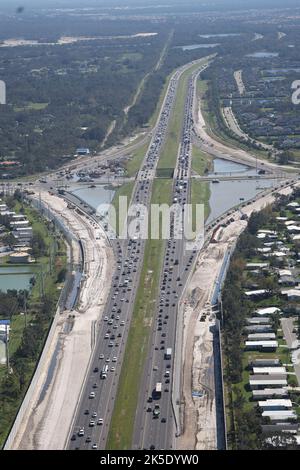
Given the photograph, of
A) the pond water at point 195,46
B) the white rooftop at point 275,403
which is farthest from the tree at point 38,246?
the pond water at point 195,46

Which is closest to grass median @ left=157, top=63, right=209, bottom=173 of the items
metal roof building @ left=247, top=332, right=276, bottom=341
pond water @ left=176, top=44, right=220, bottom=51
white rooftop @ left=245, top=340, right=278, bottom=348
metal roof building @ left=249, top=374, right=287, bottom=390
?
metal roof building @ left=247, top=332, right=276, bottom=341

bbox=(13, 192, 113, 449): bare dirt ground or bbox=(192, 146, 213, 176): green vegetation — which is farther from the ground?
bbox=(192, 146, 213, 176): green vegetation

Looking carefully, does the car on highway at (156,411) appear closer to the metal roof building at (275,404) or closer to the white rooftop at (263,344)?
the metal roof building at (275,404)

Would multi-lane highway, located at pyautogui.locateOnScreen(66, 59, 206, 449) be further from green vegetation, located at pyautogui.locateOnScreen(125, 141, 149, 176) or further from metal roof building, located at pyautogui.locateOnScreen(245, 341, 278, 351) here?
green vegetation, located at pyautogui.locateOnScreen(125, 141, 149, 176)

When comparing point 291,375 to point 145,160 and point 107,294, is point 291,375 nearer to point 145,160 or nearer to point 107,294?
point 107,294

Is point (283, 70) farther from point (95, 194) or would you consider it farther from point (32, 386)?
point (32, 386)

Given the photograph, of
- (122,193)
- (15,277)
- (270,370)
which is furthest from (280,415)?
(122,193)
